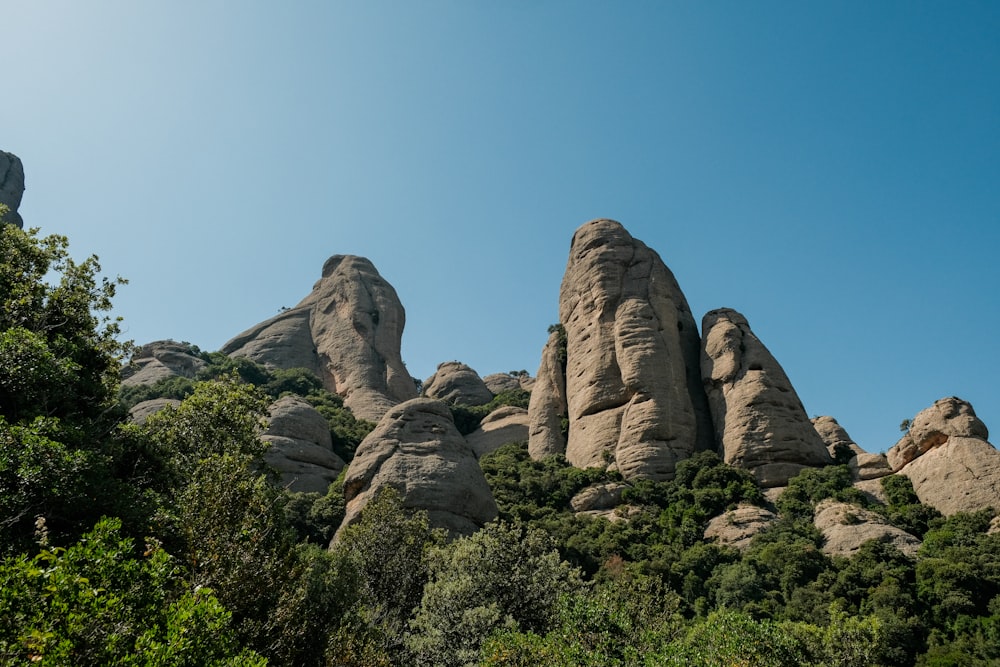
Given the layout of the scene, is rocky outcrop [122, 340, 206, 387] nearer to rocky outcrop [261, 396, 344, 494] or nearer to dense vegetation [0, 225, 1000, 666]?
rocky outcrop [261, 396, 344, 494]

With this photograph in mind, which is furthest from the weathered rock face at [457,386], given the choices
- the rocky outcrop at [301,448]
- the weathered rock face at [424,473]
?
the weathered rock face at [424,473]

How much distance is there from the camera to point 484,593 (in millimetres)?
24125

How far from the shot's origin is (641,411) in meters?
53.6

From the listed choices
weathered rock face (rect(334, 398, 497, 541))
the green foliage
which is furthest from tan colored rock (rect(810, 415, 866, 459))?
the green foliage

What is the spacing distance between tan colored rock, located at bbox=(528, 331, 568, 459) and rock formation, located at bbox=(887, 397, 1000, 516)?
26470mm

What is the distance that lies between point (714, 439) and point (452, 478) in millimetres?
24881

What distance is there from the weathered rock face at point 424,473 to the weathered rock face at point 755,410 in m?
20.6

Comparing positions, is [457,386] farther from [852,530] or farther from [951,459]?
[951,459]

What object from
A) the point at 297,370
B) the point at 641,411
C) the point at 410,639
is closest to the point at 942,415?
the point at 641,411

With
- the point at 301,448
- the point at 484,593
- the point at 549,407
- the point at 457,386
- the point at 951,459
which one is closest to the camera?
the point at 484,593

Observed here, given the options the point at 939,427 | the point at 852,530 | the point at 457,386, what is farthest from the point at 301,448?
the point at 939,427

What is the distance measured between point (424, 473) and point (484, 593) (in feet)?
53.6

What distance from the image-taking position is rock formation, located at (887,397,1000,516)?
1567 inches

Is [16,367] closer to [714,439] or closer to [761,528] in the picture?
[761,528]
